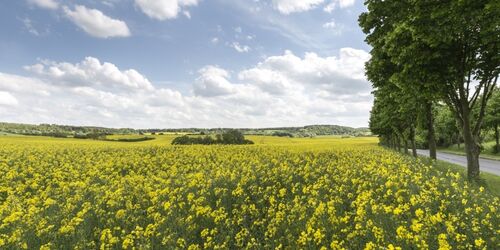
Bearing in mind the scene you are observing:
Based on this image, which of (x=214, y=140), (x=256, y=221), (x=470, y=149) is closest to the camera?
(x=256, y=221)

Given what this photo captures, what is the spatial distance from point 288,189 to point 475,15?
979cm

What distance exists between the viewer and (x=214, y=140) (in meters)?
63.5

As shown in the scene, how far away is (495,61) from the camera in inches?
655

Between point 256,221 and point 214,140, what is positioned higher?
point 214,140

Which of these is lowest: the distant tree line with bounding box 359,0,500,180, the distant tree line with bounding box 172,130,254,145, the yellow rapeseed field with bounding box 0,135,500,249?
the yellow rapeseed field with bounding box 0,135,500,249

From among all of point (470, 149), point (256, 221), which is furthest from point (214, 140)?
point (256, 221)

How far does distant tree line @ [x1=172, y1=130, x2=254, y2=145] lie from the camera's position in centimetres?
6156

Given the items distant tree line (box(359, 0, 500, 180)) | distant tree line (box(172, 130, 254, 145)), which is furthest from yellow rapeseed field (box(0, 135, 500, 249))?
distant tree line (box(172, 130, 254, 145))

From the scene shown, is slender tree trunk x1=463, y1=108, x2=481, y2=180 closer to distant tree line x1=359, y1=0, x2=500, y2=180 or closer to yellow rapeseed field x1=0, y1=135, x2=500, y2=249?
distant tree line x1=359, y1=0, x2=500, y2=180

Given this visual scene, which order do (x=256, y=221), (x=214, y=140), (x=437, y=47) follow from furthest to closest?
1. (x=214, y=140)
2. (x=437, y=47)
3. (x=256, y=221)

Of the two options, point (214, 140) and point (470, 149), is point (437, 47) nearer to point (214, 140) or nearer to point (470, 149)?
point (470, 149)

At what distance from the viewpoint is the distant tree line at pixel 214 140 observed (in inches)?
2424

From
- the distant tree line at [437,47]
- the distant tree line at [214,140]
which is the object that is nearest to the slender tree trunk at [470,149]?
the distant tree line at [437,47]

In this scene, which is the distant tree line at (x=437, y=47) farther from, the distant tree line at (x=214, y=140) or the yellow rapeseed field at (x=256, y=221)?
the distant tree line at (x=214, y=140)
